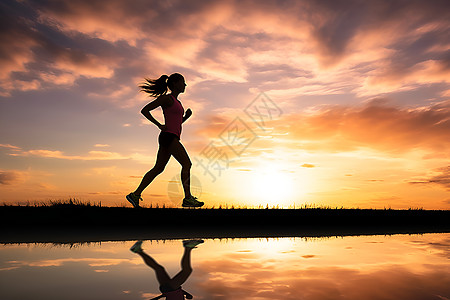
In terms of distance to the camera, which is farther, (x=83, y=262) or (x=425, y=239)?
(x=425, y=239)

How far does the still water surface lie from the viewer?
3.64 metres

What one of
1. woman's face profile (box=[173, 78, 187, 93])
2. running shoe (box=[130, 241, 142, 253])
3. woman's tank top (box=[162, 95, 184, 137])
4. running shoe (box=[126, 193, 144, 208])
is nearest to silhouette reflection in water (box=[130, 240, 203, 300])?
running shoe (box=[130, 241, 142, 253])

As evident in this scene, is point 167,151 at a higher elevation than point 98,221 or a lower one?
higher

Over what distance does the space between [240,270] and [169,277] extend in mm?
841

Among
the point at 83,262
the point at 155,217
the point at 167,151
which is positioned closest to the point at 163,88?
the point at 167,151

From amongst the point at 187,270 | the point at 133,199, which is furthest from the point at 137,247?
the point at 133,199

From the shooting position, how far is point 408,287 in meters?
3.98

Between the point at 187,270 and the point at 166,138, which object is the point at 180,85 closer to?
the point at 166,138

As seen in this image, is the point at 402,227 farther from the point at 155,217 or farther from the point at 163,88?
the point at 163,88

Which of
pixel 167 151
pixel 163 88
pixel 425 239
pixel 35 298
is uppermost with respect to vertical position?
pixel 163 88

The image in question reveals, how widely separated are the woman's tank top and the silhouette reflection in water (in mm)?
3204

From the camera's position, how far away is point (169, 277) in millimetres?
4141

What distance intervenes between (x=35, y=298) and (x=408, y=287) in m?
3.39

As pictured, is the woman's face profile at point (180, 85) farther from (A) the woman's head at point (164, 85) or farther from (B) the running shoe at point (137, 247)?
(B) the running shoe at point (137, 247)
